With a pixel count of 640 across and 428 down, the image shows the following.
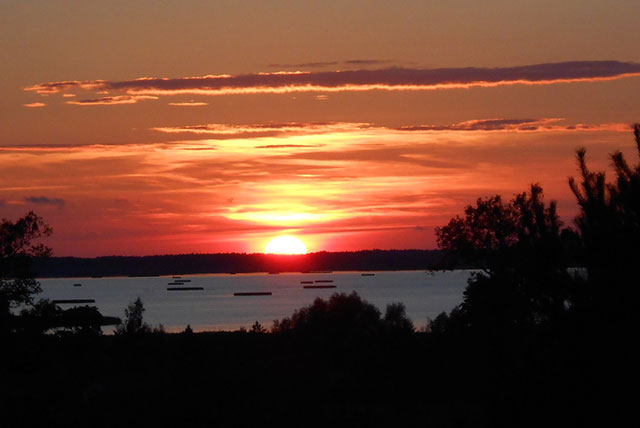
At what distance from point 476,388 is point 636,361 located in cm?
2787

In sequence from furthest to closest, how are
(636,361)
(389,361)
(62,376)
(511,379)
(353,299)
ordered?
(353,299), (389,361), (62,376), (511,379), (636,361)

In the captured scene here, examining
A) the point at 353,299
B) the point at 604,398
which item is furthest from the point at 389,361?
the point at 604,398

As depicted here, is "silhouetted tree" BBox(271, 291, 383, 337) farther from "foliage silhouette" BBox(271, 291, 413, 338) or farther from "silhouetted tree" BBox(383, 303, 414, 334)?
"silhouetted tree" BBox(383, 303, 414, 334)

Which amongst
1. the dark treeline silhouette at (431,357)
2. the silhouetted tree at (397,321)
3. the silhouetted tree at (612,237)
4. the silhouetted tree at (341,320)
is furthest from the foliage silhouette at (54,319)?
the silhouetted tree at (612,237)

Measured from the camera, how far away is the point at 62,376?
Answer: 49.2m

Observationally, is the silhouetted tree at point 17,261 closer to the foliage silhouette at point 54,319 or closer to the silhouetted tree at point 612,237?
the foliage silhouette at point 54,319

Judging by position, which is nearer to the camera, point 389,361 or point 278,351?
point 389,361

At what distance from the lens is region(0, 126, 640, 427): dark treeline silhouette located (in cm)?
1923

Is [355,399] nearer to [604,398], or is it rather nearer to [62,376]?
[62,376]

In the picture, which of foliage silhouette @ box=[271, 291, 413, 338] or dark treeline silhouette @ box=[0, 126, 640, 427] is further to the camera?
foliage silhouette @ box=[271, 291, 413, 338]

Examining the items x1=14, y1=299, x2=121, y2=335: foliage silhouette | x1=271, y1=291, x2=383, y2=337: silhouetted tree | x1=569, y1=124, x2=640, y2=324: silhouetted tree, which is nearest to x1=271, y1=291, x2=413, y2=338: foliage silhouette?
x1=271, y1=291, x2=383, y2=337: silhouetted tree

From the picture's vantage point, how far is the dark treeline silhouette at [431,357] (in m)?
Result: 19.2

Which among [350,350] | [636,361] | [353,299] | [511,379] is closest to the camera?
[636,361]

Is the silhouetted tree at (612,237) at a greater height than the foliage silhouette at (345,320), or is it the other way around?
the silhouetted tree at (612,237)
